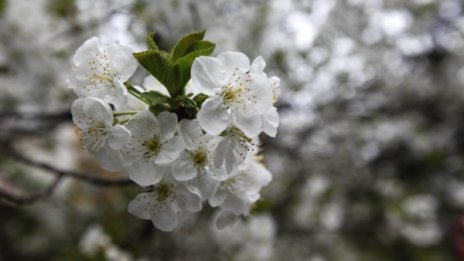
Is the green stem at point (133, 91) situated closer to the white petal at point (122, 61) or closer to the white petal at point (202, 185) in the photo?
the white petal at point (122, 61)

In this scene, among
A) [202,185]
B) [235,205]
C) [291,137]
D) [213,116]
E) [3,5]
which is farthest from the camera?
[291,137]

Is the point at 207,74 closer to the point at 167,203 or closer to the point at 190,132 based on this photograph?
the point at 190,132

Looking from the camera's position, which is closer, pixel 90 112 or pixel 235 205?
pixel 90 112

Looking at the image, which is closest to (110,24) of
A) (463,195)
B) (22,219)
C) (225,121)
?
(225,121)

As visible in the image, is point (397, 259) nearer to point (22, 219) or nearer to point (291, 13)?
point (291, 13)

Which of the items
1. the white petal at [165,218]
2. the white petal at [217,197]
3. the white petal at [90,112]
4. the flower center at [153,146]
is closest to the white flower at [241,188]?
the white petal at [217,197]

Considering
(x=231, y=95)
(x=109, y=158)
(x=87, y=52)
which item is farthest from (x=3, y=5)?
(x=231, y=95)

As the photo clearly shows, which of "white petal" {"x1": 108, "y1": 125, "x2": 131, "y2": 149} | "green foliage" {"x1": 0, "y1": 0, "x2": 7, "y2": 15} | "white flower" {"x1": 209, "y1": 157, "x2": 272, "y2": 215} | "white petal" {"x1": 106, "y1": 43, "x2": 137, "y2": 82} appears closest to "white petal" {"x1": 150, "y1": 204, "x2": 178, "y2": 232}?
"white flower" {"x1": 209, "y1": 157, "x2": 272, "y2": 215}
